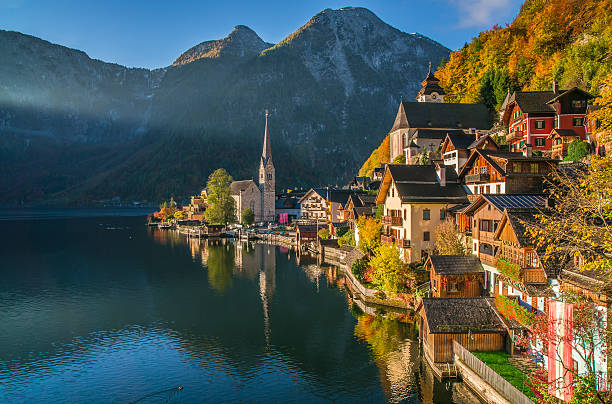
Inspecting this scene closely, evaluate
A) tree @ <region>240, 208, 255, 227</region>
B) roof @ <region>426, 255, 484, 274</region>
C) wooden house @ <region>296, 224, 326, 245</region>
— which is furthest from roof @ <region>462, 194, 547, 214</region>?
tree @ <region>240, 208, 255, 227</region>

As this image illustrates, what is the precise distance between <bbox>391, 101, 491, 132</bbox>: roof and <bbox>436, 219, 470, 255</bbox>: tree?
46.9 meters

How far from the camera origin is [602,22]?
66000 mm

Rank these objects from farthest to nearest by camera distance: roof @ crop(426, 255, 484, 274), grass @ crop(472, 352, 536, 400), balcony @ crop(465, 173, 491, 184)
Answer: balcony @ crop(465, 173, 491, 184), roof @ crop(426, 255, 484, 274), grass @ crop(472, 352, 536, 400)

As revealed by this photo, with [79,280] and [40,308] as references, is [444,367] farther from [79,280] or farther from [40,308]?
[79,280]

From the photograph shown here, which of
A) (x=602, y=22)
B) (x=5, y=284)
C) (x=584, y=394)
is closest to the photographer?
(x=584, y=394)

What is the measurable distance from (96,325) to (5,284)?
28.6m

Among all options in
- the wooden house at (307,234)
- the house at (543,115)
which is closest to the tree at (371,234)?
the house at (543,115)

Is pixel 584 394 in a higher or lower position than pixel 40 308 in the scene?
higher

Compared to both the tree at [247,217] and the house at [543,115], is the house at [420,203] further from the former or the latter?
the tree at [247,217]

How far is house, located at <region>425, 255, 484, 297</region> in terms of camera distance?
34.4m

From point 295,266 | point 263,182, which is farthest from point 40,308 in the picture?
point 263,182

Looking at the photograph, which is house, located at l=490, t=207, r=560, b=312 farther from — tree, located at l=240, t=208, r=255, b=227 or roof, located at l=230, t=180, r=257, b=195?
roof, located at l=230, t=180, r=257, b=195

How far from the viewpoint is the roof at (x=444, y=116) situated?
8269 centimetres

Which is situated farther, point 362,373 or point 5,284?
point 5,284
